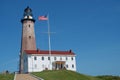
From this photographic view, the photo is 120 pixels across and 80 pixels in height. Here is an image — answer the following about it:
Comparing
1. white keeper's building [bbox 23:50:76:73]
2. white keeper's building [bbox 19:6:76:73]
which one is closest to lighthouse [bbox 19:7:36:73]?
white keeper's building [bbox 19:6:76:73]

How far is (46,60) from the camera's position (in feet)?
199

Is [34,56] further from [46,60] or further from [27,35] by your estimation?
[27,35]

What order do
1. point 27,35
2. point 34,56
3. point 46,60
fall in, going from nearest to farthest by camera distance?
1. point 34,56
2. point 46,60
3. point 27,35

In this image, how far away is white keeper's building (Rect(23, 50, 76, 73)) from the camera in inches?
2341

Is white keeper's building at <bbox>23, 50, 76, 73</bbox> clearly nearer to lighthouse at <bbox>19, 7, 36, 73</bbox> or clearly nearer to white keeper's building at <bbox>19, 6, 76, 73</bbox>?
white keeper's building at <bbox>19, 6, 76, 73</bbox>

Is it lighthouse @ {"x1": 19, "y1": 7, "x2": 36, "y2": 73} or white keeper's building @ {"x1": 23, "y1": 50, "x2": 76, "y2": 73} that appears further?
lighthouse @ {"x1": 19, "y1": 7, "x2": 36, "y2": 73}

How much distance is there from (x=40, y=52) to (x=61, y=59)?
5188mm

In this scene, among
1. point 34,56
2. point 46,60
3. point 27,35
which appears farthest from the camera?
point 27,35

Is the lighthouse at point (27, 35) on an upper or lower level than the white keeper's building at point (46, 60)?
upper

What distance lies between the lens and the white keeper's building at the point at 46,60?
5947cm

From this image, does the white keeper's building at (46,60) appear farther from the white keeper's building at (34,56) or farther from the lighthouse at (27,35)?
the lighthouse at (27,35)

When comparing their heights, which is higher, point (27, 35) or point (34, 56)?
point (27, 35)

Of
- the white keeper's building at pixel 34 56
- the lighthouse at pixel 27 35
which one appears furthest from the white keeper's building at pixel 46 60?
the lighthouse at pixel 27 35

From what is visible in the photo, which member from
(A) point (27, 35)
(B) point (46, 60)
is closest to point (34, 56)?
(B) point (46, 60)
